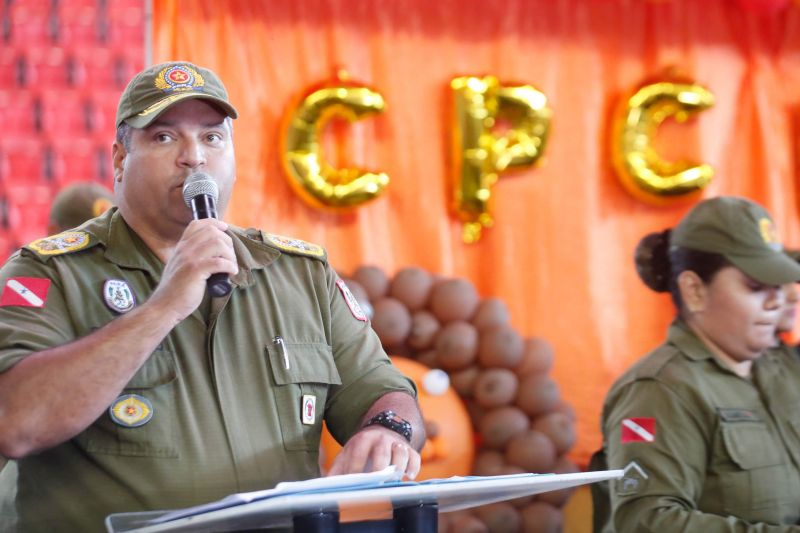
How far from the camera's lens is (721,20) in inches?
207

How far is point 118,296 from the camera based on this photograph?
6.49 feet

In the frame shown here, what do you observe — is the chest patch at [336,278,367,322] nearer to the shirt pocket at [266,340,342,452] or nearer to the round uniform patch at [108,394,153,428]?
the shirt pocket at [266,340,342,452]

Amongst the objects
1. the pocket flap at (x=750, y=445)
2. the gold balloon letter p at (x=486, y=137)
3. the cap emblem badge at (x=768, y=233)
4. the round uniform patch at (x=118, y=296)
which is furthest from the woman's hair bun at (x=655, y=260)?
the round uniform patch at (x=118, y=296)

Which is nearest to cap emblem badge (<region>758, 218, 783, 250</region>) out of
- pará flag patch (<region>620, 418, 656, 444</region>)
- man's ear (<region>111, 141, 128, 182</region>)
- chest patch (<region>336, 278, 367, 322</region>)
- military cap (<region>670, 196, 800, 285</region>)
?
military cap (<region>670, 196, 800, 285</region>)

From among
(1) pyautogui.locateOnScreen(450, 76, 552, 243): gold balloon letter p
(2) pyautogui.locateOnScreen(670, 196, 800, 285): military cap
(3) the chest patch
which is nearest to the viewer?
(3) the chest patch

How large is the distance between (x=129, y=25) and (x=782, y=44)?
3038 millimetres

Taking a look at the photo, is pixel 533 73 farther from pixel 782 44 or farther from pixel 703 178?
pixel 782 44

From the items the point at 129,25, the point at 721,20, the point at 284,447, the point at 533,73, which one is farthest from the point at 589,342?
the point at 284,447

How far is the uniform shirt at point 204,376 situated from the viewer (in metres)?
1.85

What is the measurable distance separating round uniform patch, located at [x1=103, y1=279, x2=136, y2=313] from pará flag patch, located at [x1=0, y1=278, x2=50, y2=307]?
0.34ft

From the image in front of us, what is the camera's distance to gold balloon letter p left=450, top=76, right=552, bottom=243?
4801 millimetres

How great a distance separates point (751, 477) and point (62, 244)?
5.78 feet

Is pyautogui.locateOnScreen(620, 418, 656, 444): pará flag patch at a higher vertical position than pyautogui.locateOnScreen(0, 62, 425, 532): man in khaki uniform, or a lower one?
lower

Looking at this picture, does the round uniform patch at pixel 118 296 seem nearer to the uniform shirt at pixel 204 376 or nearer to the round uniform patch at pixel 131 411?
the uniform shirt at pixel 204 376
